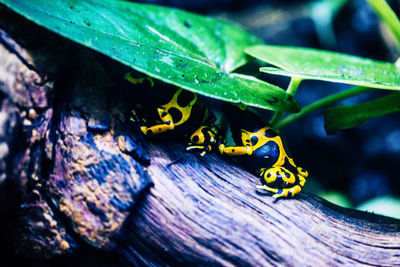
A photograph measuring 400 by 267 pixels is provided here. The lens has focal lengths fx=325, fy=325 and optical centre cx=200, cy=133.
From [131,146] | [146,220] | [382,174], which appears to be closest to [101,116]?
[131,146]

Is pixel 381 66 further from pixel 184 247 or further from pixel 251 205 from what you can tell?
pixel 184 247

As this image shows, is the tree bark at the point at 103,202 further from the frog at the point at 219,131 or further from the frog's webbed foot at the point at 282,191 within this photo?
the frog at the point at 219,131

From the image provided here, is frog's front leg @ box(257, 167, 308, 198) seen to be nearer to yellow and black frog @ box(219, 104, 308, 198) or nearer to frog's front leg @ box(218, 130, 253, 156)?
yellow and black frog @ box(219, 104, 308, 198)

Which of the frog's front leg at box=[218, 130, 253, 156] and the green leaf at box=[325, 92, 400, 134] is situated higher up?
the green leaf at box=[325, 92, 400, 134]

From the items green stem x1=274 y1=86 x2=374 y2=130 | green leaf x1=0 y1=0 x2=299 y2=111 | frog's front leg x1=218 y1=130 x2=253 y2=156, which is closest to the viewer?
green leaf x1=0 y1=0 x2=299 y2=111

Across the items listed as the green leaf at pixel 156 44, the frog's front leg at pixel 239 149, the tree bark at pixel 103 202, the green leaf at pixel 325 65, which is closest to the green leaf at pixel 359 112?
the green leaf at pixel 325 65

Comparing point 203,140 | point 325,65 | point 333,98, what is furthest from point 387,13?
point 203,140

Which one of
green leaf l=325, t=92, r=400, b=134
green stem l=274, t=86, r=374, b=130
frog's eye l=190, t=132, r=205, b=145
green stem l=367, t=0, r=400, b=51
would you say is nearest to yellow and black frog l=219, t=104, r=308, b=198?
frog's eye l=190, t=132, r=205, b=145

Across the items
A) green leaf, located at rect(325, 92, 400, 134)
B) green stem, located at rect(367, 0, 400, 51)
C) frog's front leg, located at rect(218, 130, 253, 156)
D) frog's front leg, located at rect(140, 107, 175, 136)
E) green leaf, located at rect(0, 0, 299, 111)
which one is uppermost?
green stem, located at rect(367, 0, 400, 51)
